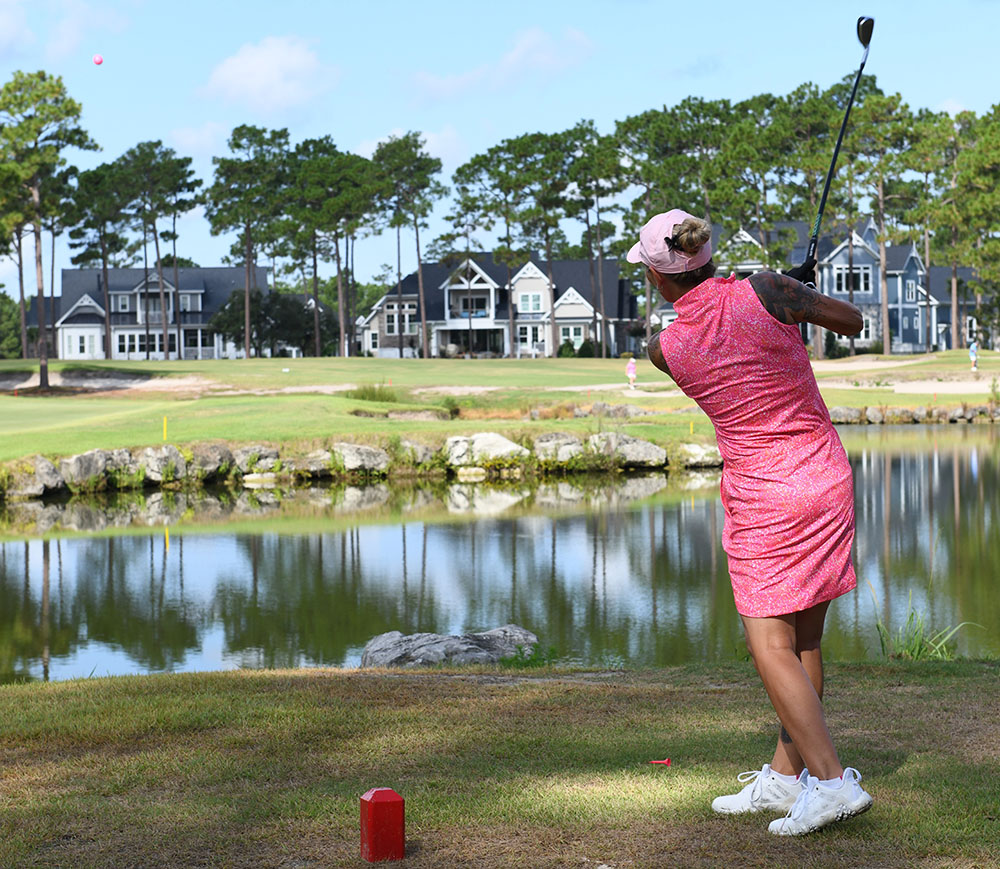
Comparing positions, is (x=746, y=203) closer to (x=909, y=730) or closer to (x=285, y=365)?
(x=285, y=365)

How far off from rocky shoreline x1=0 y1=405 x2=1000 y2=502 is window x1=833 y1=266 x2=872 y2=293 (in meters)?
52.9

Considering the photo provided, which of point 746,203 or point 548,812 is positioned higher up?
point 746,203

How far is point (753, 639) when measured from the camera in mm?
4383

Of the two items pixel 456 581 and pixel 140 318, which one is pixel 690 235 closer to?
pixel 456 581

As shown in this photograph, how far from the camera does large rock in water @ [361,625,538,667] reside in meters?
8.95

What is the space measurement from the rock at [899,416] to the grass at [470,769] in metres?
32.0

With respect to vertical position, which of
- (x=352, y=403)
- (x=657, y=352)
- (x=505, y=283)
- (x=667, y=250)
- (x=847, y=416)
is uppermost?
(x=505, y=283)

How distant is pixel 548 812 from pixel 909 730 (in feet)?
6.80

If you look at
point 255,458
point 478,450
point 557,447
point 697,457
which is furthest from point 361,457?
point 697,457

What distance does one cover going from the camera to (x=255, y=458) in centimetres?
2562

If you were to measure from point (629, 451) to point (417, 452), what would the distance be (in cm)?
455

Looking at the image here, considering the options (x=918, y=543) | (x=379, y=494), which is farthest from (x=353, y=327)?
(x=918, y=543)

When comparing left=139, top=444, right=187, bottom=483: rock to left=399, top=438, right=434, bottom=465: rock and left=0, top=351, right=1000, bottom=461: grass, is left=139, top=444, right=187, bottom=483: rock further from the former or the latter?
left=399, top=438, right=434, bottom=465: rock

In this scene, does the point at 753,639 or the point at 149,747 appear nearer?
the point at 753,639
